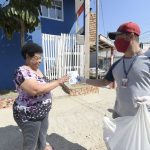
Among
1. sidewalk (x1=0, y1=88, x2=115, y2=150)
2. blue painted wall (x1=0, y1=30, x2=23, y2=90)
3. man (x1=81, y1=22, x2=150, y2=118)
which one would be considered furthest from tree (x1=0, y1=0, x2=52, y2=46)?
man (x1=81, y1=22, x2=150, y2=118)

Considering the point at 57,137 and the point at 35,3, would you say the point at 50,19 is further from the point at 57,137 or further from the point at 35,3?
the point at 57,137

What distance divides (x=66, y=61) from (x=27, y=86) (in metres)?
7.58

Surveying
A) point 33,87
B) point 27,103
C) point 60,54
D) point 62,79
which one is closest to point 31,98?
point 27,103

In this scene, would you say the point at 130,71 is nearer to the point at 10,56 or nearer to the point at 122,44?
the point at 122,44

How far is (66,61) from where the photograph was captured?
10297 millimetres

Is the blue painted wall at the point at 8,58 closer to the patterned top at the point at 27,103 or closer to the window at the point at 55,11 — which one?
the window at the point at 55,11

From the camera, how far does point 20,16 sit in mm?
7707

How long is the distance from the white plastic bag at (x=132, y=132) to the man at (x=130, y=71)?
0.46ft

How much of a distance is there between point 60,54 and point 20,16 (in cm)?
281

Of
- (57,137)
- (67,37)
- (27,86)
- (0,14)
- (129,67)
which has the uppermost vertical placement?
(0,14)

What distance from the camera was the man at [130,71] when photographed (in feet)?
8.29

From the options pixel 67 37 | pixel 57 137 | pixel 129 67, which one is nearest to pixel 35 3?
pixel 67 37

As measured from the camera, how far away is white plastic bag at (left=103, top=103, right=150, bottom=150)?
2.31 m

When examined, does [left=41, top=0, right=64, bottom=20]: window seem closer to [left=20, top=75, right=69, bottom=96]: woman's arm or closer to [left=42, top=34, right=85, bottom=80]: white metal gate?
[left=42, top=34, right=85, bottom=80]: white metal gate
